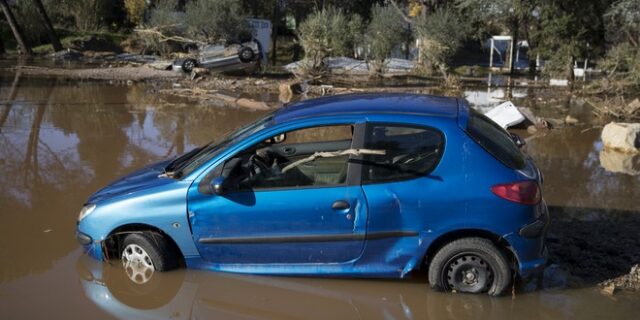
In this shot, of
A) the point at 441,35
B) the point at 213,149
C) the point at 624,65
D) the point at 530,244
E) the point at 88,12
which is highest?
the point at 88,12

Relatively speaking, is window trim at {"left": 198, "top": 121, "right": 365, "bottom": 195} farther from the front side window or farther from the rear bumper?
the rear bumper

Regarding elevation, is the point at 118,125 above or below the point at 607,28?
below

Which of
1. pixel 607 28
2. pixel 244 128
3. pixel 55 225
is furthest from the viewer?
pixel 607 28

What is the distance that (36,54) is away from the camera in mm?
33000

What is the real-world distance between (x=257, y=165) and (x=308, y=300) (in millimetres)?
1192

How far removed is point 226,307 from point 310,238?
2.77ft

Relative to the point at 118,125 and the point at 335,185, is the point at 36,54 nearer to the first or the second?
the point at 118,125

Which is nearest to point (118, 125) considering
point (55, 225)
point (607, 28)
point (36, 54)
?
point (55, 225)

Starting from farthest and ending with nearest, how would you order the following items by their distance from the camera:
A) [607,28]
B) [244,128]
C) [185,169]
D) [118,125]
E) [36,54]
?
[36,54] < [607,28] < [118,125] < [244,128] < [185,169]

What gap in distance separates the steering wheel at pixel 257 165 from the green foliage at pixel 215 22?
21.6 metres

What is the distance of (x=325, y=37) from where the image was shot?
72.8ft

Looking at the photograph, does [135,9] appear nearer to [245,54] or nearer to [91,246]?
[245,54]

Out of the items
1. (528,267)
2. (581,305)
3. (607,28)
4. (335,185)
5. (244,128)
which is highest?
(607,28)

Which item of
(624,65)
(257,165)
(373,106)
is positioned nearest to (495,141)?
(373,106)
